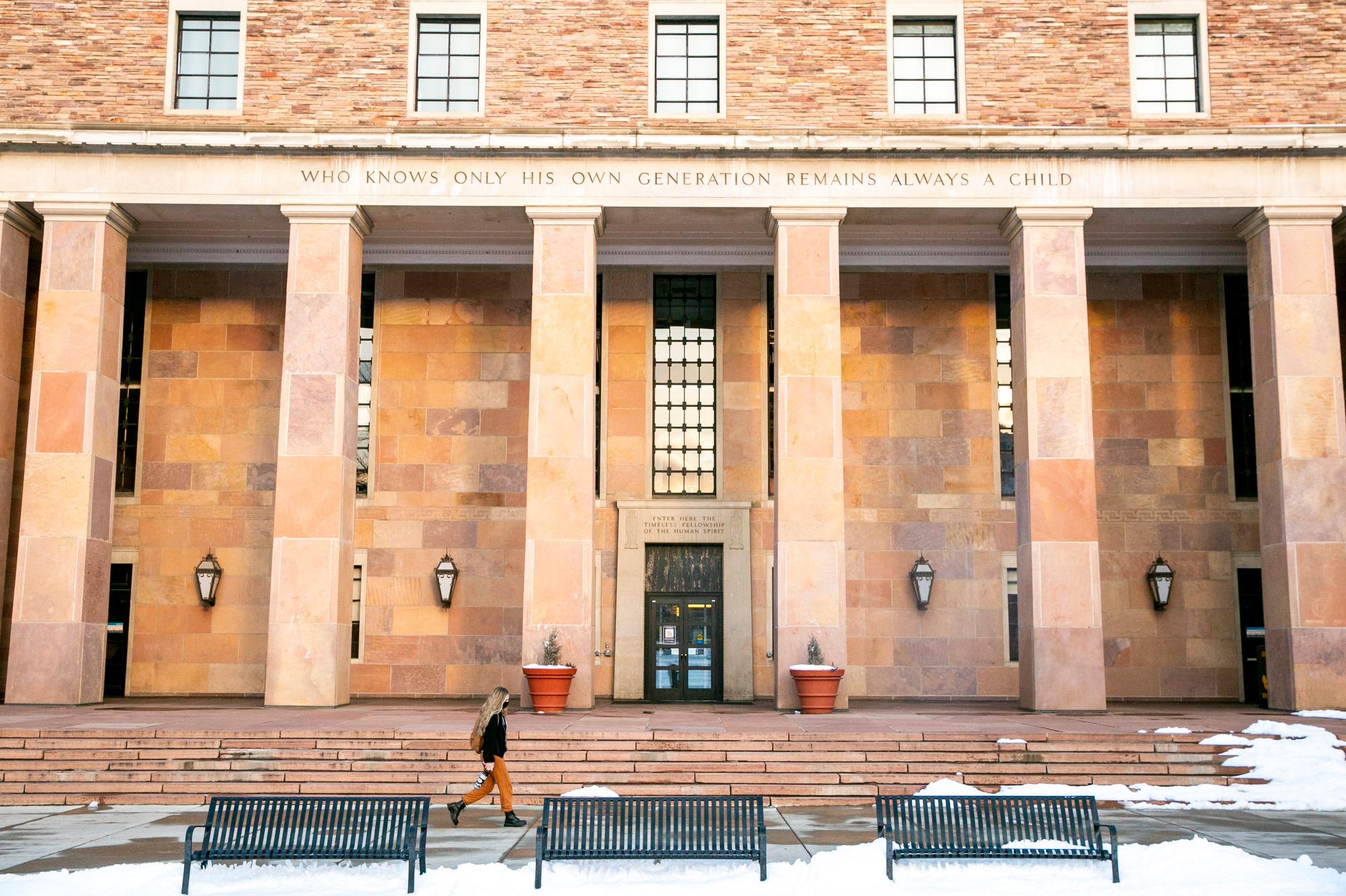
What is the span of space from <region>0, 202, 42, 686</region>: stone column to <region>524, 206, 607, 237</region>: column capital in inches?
378

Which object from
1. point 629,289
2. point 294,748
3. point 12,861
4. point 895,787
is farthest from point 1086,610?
point 12,861

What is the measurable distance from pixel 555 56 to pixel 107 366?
1018cm

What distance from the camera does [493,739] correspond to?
1427 centimetres

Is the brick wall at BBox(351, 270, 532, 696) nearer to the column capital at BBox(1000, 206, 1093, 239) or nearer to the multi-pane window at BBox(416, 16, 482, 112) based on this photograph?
the multi-pane window at BBox(416, 16, 482, 112)

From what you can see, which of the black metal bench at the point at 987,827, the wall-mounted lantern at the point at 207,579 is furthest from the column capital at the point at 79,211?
the black metal bench at the point at 987,827

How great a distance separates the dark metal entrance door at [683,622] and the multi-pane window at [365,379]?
246 inches

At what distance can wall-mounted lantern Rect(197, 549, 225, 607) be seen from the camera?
26828 millimetres

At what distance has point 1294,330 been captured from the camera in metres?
23.9

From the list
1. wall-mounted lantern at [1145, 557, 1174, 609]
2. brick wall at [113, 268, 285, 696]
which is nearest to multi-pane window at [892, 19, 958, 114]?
wall-mounted lantern at [1145, 557, 1174, 609]

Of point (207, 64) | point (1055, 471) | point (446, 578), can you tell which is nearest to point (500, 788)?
point (446, 578)

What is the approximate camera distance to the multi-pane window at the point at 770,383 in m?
27.5

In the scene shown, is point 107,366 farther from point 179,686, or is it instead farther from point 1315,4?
point 1315,4

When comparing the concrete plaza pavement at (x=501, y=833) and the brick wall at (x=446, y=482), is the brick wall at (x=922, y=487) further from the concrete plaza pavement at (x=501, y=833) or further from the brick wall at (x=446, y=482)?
the concrete plaza pavement at (x=501, y=833)

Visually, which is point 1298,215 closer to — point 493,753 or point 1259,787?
point 1259,787
